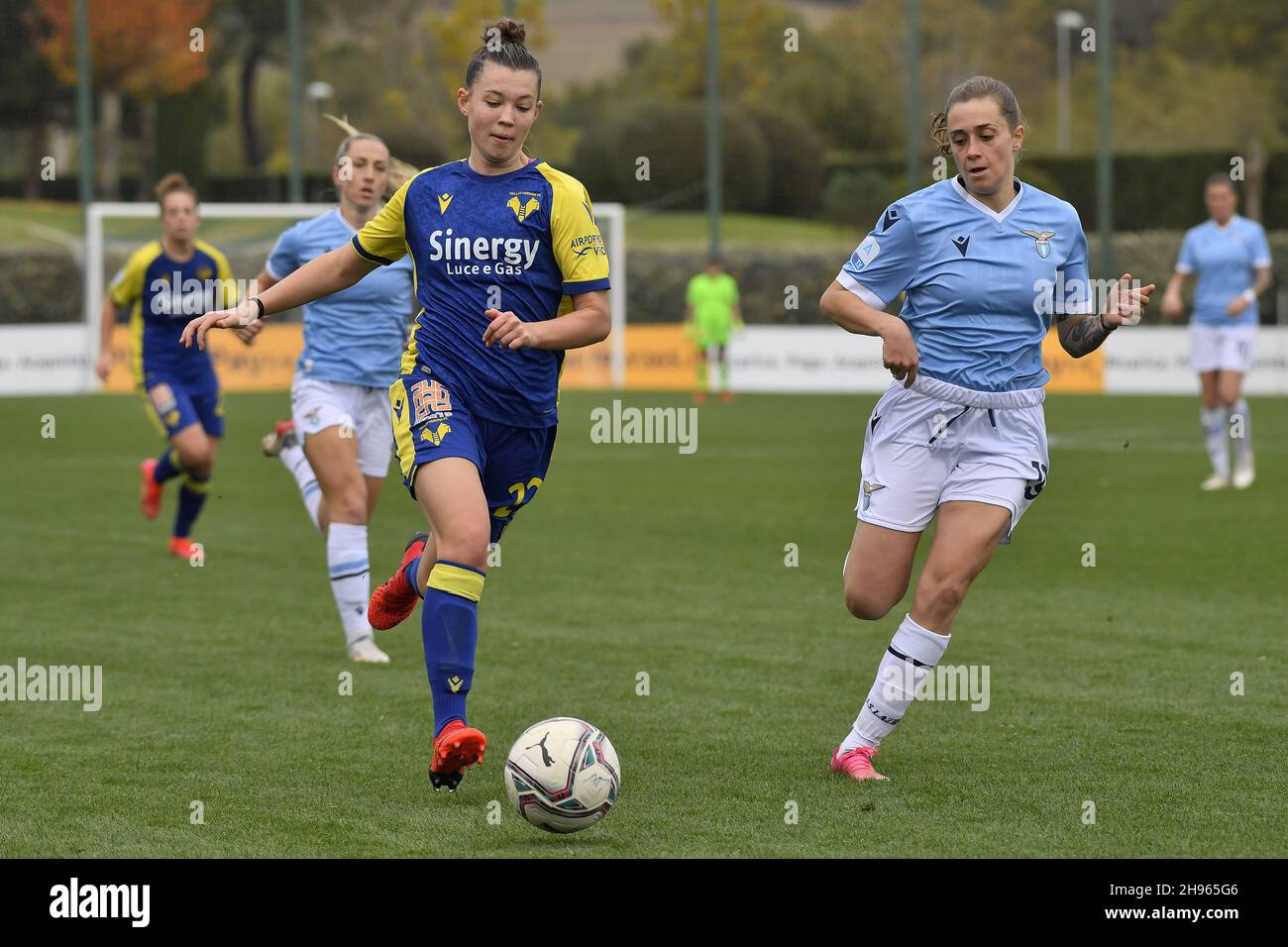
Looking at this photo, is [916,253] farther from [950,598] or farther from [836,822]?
[836,822]

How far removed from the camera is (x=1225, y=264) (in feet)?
49.7

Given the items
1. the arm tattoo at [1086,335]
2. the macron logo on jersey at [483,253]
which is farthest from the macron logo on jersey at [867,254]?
the macron logo on jersey at [483,253]

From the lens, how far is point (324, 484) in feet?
27.3

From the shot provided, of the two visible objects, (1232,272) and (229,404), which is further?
(229,404)

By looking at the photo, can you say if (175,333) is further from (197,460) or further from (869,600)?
(869,600)

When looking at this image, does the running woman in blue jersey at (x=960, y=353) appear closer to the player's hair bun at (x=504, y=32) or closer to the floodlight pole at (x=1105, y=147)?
the player's hair bun at (x=504, y=32)

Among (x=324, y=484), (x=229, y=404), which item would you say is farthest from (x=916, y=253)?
(x=229, y=404)

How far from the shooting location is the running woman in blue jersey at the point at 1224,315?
1500cm

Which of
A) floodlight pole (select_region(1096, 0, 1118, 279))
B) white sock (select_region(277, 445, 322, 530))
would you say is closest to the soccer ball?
white sock (select_region(277, 445, 322, 530))

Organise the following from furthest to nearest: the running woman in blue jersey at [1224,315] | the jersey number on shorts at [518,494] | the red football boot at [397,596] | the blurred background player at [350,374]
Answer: the running woman in blue jersey at [1224,315], the blurred background player at [350,374], the red football boot at [397,596], the jersey number on shorts at [518,494]

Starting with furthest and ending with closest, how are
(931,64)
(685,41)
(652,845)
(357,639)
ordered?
Result: (931,64) → (685,41) → (357,639) → (652,845)

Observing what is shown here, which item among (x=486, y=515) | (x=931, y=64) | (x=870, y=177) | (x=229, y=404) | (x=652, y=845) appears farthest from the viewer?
(x=931, y=64)

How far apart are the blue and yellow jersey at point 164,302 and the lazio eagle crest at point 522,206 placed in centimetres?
592

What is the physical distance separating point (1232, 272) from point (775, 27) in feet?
143
